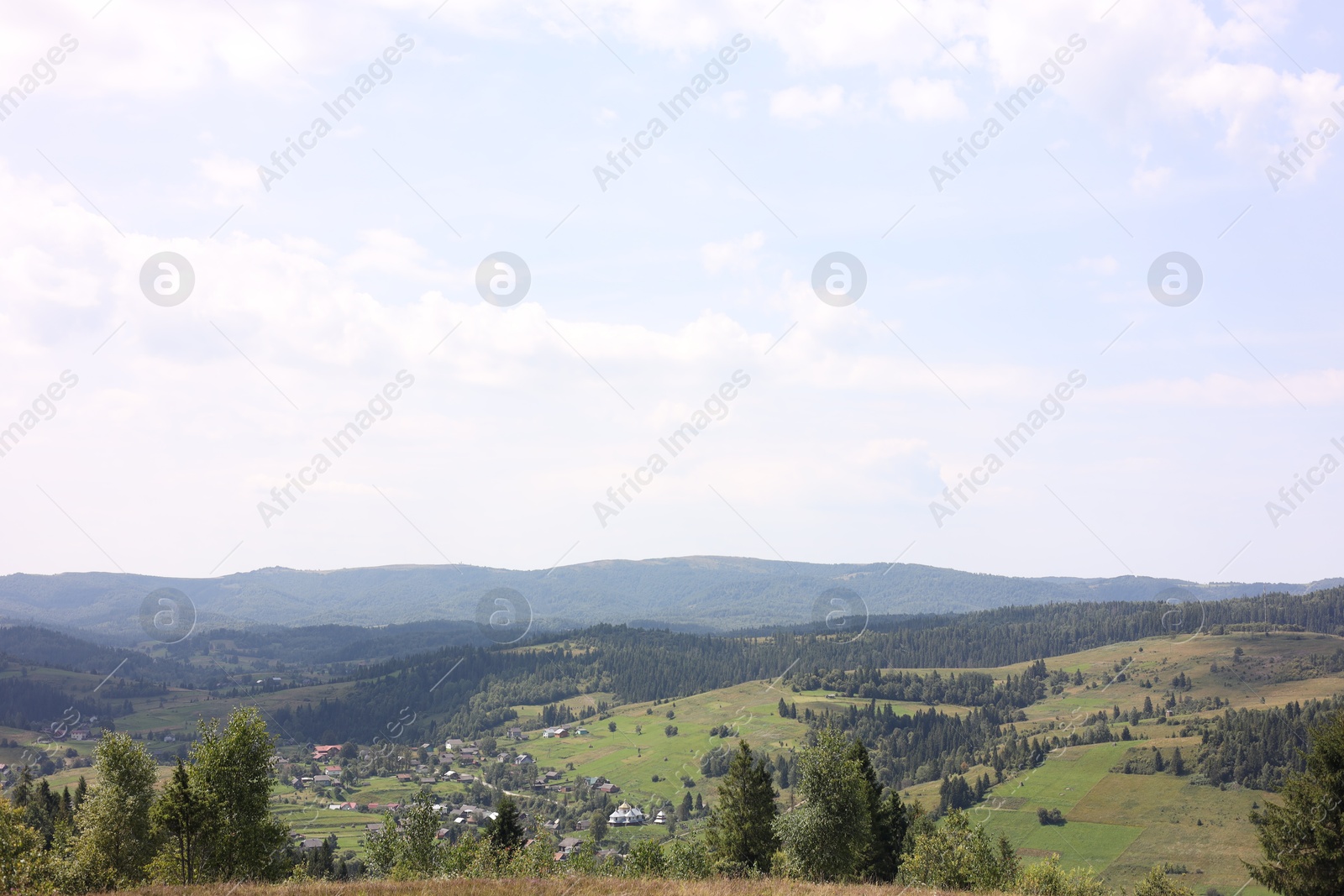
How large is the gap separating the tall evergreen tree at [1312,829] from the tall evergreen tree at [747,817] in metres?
29.8

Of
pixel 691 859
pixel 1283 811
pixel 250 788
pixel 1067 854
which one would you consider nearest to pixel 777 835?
pixel 691 859

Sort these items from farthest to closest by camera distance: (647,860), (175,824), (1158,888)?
(1158,888)
(647,860)
(175,824)

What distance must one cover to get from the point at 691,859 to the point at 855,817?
20.8m

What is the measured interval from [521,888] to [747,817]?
39.3 meters

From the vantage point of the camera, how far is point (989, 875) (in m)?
59.5

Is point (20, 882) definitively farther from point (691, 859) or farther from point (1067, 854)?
point (1067, 854)

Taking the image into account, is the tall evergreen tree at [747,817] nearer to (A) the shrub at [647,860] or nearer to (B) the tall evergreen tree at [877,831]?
(B) the tall evergreen tree at [877,831]

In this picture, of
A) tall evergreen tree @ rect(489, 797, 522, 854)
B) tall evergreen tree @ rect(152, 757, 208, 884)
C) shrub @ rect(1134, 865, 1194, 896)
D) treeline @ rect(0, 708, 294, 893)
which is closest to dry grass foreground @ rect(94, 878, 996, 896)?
treeline @ rect(0, 708, 294, 893)

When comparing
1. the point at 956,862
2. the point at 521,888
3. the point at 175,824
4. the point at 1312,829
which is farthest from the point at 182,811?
the point at 1312,829

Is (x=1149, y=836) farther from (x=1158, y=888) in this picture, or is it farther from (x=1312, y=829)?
(x=1312, y=829)

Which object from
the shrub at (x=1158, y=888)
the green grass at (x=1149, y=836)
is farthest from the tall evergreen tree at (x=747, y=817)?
the green grass at (x=1149, y=836)

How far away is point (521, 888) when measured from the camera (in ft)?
76.3

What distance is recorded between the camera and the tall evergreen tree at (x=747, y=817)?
189ft

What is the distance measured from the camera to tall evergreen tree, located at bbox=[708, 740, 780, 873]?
5766 cm
